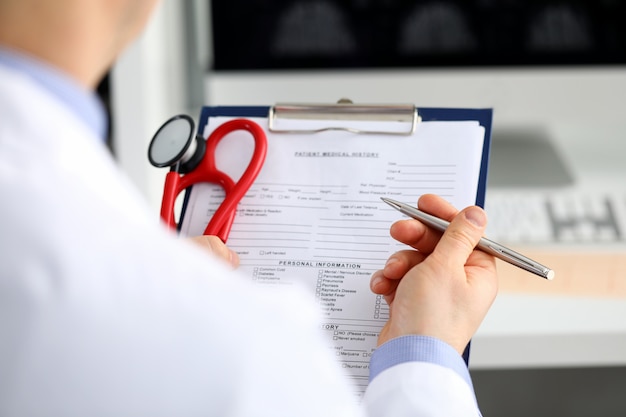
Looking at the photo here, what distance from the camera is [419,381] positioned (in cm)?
54

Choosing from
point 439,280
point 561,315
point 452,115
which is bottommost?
point 561,315

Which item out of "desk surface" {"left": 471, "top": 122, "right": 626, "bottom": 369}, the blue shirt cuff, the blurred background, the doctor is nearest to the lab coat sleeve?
the blue shirt cuff

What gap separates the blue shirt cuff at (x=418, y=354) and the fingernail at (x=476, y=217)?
0.11 meters

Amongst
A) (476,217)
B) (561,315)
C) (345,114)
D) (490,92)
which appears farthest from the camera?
(490,92)

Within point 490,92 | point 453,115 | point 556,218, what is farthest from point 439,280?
point 490,92

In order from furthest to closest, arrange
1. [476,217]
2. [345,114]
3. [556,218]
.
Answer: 1. [556,218]
2. [345,114]
3. [476,217]

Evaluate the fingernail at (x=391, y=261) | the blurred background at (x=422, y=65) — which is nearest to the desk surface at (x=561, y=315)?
the blurred background at (x=422, y=65)

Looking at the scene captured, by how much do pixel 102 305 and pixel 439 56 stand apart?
1.05m

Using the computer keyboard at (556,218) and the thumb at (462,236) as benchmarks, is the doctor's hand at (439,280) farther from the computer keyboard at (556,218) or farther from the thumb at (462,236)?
the computer keyboard at (556,218)

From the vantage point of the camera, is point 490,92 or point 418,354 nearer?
point 418,354

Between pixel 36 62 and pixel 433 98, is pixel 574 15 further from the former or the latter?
pixel 36 62

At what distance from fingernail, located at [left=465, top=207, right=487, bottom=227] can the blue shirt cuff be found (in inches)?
4.5

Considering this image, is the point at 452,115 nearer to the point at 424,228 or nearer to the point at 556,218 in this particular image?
the point at 424,228

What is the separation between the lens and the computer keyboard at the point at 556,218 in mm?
1084
